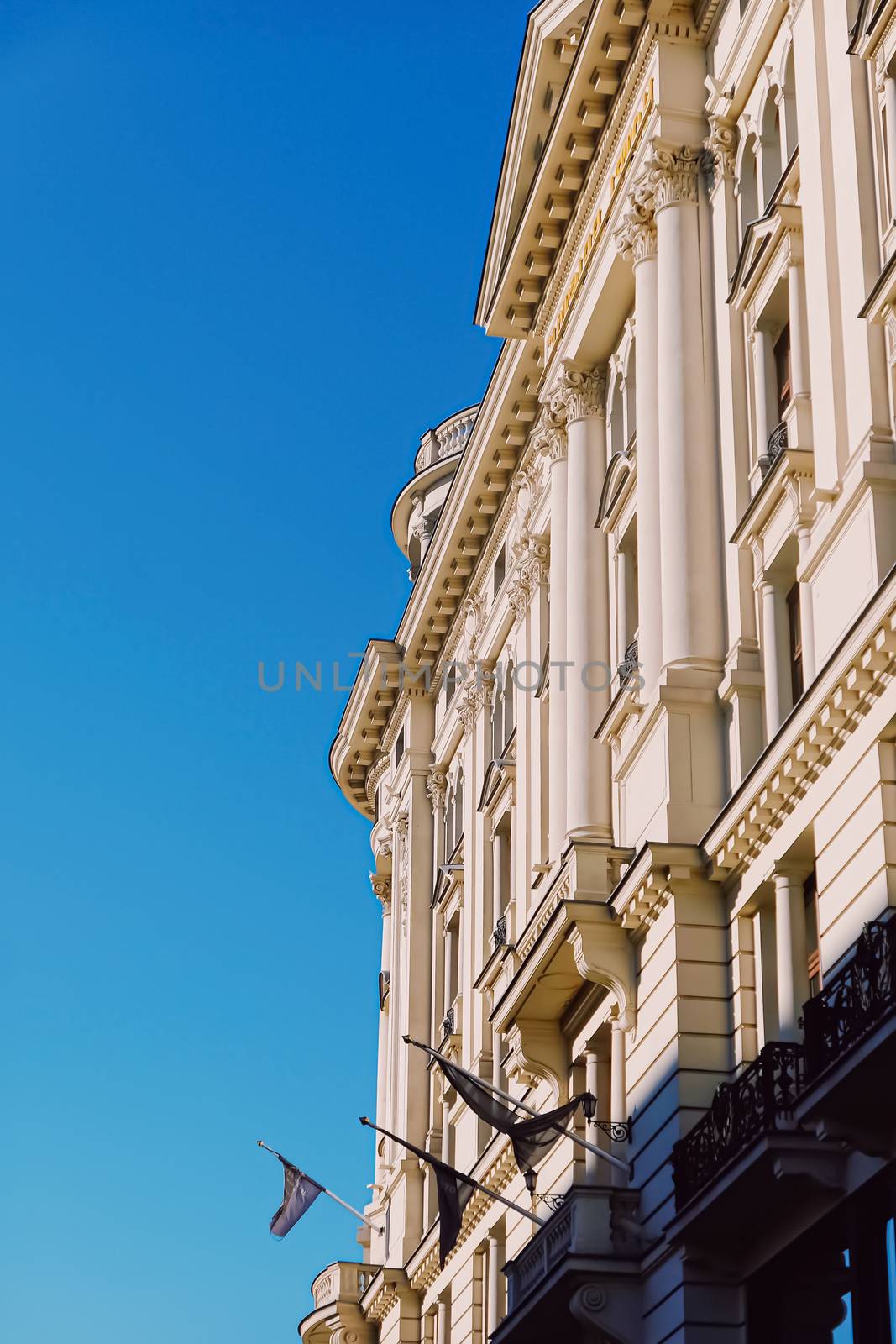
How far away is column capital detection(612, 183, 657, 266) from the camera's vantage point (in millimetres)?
34750

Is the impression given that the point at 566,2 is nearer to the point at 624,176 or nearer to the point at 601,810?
the point at 624,176

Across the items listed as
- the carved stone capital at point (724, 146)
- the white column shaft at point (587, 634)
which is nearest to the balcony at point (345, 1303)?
the white column shaft at point (587, 634)

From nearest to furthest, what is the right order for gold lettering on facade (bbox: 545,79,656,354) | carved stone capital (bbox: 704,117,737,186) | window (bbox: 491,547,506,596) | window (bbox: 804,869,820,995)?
window (bbox: 804,869,820,995) → carved stone capital (bbox: 704,117,737,186) → gold lettering on facade (bbox: 545,79,656,354) → window (bbox: 491,547,506,596)

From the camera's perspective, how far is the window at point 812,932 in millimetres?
25578

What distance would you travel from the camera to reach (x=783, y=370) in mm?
30203

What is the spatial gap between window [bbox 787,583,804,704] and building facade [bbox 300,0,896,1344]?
78 mm

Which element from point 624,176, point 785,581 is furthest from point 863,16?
point 624,176

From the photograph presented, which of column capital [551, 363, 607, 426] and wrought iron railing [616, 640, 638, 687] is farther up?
column capital [551, 363, 607, 426]

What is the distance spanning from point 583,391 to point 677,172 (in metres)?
6.03

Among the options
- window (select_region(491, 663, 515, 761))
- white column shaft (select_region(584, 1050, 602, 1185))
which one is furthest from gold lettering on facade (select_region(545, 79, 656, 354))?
white column shaft (select_region(584, 1050, 602, 1185))

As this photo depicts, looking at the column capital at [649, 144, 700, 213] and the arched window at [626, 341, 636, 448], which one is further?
the arched window at [626, 341, 636, 448]

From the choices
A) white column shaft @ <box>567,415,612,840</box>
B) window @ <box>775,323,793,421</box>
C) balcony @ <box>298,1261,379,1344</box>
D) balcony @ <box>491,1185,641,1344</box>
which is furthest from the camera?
balcony @ <box>298,1261,379,1344</box>

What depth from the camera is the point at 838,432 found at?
2595 centimetres

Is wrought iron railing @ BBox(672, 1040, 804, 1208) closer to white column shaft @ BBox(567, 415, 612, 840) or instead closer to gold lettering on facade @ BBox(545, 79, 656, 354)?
white column shaft @ BBox(567, 415, 612, 840)
